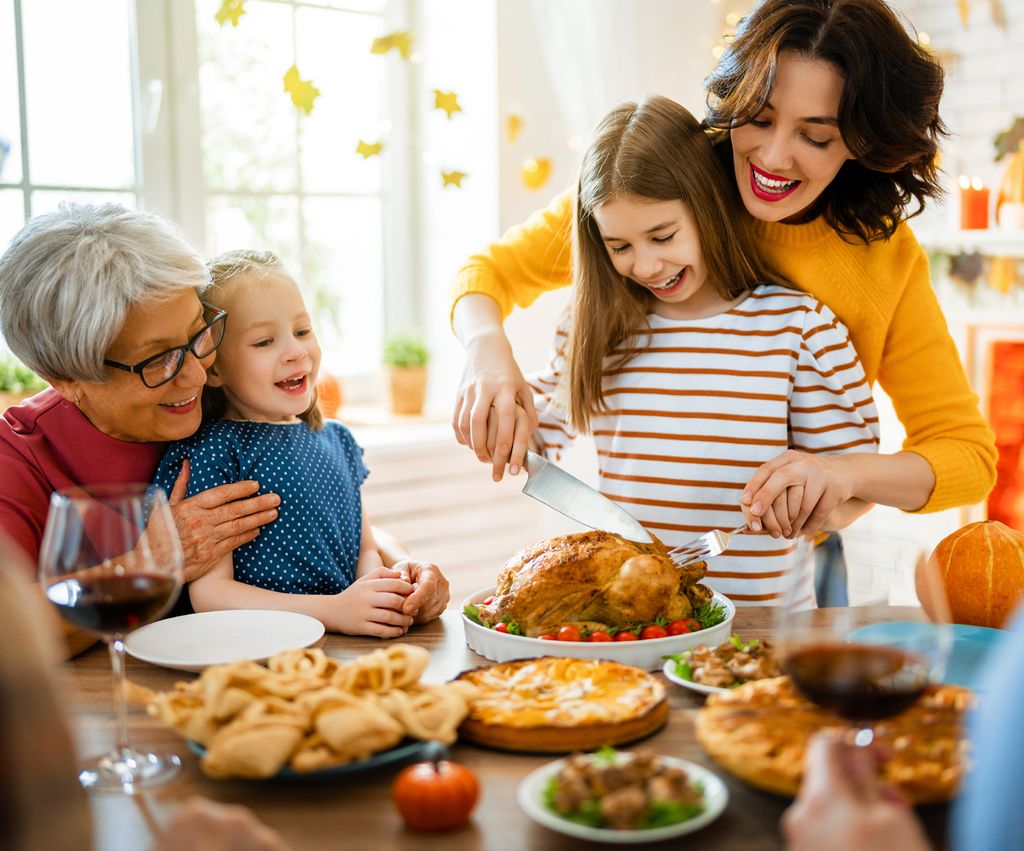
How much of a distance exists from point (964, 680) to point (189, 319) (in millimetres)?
1144

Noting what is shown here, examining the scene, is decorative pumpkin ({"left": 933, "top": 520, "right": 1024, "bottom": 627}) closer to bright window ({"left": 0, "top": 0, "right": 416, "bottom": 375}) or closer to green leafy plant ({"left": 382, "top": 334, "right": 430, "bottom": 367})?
bright window ({"left": 0, "top": 0, "right": 416, "bottom": 375})

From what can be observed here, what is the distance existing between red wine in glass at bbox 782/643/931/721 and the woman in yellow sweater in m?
0.66

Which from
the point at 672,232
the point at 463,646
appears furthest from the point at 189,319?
the point at 672,232

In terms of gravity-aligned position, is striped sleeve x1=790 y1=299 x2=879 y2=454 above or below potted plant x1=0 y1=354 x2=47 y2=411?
above

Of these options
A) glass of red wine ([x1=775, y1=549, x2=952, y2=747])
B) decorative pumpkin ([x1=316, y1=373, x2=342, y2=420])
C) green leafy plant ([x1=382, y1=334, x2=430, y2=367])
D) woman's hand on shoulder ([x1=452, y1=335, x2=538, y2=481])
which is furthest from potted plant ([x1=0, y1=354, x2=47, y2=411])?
glass of red wine ([x1=775, y1=549, x2=952, y2=747])

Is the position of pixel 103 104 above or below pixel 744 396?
above

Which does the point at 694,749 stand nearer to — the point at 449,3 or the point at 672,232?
the point at 672,232

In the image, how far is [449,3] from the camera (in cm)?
382

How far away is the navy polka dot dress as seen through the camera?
64.6 inches

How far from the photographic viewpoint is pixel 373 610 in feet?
4.72

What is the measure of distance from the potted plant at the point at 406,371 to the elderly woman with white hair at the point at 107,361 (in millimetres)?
2234

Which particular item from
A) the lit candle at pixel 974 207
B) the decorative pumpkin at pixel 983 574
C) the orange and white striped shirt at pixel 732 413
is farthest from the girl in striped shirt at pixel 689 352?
the lit candle at pixel 974 207

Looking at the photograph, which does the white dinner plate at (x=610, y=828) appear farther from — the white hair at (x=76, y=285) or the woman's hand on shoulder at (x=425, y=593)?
the white hair at (x=76, y=285)

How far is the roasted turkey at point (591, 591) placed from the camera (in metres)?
1.35
